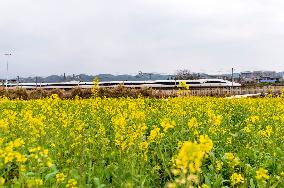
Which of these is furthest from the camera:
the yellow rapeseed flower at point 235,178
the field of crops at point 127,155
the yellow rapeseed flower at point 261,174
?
the field of crops at point 127,155

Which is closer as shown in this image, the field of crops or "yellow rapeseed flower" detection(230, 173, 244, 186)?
"yellow rapeseed flower" detection(230, 173, 244, 186)

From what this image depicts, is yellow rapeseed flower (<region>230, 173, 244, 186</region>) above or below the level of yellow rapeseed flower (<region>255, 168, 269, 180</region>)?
below

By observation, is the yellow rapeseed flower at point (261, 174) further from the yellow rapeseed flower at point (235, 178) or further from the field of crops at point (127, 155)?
the yellow rapeseed flower at point (235, 178)

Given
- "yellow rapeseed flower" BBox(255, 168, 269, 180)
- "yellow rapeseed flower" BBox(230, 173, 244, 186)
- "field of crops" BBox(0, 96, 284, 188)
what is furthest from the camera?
"field of crops" BBox(0, 96, 284, 188)

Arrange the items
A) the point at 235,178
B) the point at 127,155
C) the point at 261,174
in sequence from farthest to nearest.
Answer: the point at 127,155 → the point at 235,178 → the point at 261,174

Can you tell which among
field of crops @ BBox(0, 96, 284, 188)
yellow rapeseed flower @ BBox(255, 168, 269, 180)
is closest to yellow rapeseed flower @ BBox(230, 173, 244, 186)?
field of crops @ BBox(0, 96, 284, 188)

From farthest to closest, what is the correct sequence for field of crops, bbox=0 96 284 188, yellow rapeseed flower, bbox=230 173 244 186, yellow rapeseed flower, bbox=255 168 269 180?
field of crops, bbox=0 96 284 188, yellow rapeseed flower, bbox=230 173 244 186, yellow rapeseed flower, bbox=255 168 269 180

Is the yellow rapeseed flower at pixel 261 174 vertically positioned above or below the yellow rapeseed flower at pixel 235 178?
above

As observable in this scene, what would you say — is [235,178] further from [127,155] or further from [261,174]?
[127,155]

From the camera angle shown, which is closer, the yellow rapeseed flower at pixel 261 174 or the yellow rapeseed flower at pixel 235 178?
the yellow rapeseed flower at pixel 261 174

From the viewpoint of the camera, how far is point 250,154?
248 inches

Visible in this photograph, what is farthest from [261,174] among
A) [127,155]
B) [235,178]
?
[127,155]

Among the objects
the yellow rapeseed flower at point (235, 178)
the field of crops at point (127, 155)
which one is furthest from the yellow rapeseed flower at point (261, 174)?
the yellow rapeseed flower at point (235, 178)

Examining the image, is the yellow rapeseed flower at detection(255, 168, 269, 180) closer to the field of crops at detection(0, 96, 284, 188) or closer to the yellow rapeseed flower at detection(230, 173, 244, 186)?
the field of crops at detection(0, 96, 284, 188)
